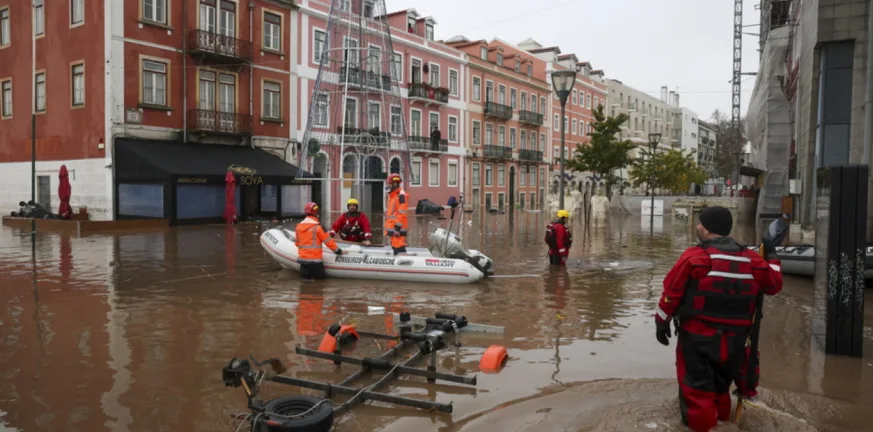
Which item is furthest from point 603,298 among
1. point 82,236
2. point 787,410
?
point 82,236

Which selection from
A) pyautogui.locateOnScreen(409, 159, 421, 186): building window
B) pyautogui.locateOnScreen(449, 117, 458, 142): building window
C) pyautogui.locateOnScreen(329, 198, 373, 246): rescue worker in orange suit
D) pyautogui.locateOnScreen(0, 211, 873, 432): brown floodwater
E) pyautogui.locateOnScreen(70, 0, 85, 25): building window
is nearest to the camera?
pyautogui.locateOnScreen(0, 211, 873, 432): brown floodwater

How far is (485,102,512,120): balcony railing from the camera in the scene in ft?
155

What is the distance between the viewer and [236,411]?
517cm

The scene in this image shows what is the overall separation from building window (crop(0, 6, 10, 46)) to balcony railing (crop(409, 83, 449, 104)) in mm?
20328

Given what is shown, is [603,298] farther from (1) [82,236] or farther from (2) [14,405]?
(1) [82,236]

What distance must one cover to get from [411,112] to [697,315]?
3664cm

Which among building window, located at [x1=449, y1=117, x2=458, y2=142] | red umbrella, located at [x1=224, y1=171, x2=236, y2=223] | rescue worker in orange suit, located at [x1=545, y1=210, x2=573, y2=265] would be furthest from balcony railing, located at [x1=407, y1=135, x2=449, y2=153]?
rescue worker in orange suit, located at [x1=545, y1=210, x2=573, y2=265]

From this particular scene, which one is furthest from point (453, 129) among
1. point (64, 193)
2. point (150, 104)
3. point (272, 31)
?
point (64, 193)

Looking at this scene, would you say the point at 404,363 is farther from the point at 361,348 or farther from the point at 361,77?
the point at 361,77

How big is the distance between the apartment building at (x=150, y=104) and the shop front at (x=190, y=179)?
52 millimetres

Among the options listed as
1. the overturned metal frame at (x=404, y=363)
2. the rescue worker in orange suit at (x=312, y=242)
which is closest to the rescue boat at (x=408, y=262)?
the rescue worker in orange suit at (x=312, y=242)

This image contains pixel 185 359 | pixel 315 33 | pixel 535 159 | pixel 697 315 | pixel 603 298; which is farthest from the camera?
pixel 535 159

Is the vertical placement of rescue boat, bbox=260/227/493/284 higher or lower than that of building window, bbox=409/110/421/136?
lower

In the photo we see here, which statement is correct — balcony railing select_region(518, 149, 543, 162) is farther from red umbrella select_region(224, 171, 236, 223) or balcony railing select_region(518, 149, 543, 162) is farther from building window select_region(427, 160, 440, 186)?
red umbrella select_region(224, 171, 236, 223)
